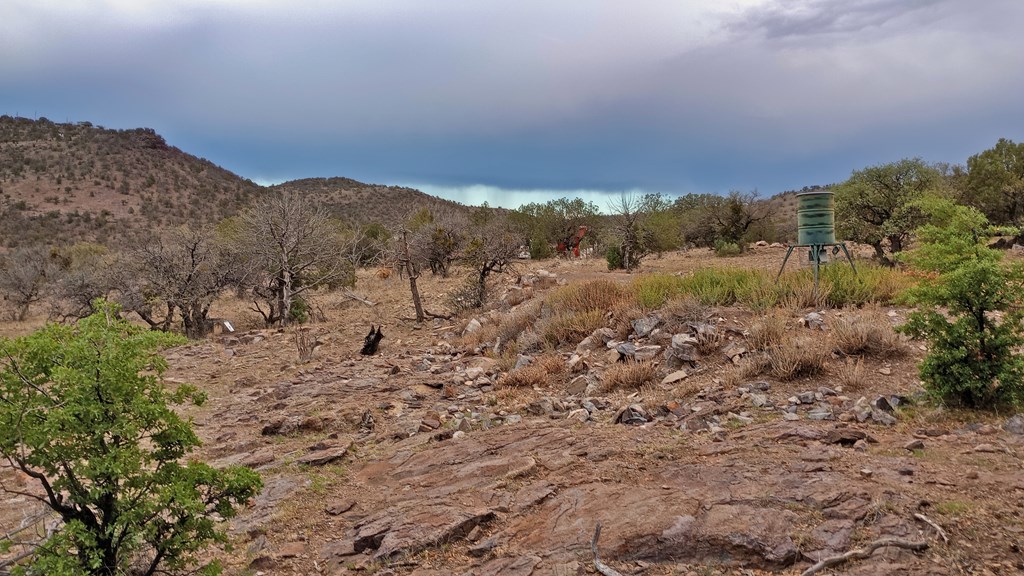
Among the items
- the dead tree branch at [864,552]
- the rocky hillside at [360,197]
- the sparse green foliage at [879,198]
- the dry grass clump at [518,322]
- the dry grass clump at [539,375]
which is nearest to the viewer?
the dead tree branch at [864,552]

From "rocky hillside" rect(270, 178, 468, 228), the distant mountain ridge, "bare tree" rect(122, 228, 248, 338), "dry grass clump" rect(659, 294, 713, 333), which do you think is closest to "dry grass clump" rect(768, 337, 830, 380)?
"dry grass clump" rect(659, 294, 713, 333)

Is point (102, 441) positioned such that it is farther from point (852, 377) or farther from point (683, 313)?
point (683, 313)

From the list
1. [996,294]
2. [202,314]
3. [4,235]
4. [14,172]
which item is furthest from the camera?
[14,172]

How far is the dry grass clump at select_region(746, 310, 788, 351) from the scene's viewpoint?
8016 millimetres

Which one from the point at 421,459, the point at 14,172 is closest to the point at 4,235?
the point at 14,172

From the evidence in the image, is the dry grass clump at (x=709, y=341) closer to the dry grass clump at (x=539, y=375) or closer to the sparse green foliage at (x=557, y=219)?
the dry grass clump at (x=539, y=375)

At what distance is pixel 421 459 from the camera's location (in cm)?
609

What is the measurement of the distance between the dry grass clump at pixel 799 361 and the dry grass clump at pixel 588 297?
4.42 meters

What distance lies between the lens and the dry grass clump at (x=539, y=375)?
9023 mm

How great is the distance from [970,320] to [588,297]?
710 cm

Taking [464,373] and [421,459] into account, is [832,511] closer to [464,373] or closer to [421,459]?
[421,459]

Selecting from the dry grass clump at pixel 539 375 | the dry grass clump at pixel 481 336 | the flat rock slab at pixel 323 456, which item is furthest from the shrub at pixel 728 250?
the flat rock slab at pixel 323 456

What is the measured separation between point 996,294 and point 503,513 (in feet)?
15.1

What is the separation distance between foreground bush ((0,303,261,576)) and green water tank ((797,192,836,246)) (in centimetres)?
938
